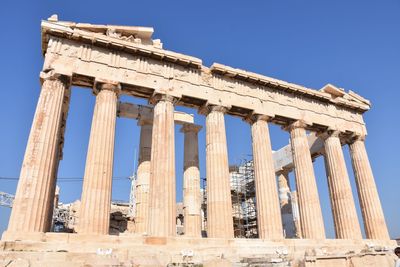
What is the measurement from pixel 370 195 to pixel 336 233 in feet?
12.6

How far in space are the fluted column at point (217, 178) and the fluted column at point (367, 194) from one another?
11.0 meters

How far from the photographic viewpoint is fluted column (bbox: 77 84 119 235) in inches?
572

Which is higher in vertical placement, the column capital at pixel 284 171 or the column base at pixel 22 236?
the column capital at pixel 284 171

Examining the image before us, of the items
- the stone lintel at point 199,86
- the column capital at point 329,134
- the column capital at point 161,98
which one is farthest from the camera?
the column capital at point 329,134

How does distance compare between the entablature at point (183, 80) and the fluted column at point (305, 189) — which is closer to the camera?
the entablature at point (183, 80)

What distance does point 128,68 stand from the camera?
18250mm

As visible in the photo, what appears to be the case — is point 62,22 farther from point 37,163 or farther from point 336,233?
point 336,233

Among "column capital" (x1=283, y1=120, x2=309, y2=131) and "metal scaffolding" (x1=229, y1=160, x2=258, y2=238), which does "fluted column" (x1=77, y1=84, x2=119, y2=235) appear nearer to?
"column capital" (x1=283, y1=120, x2=309, y2=131)

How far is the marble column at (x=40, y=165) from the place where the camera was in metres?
13.3

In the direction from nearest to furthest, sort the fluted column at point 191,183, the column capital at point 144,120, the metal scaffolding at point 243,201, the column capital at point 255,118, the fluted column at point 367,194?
the fluted column at point 191,183, the column capital at point 255,118, the column capital at point 144,120, the fluted column at point 367,194, the metal scaffolding at point 243,201

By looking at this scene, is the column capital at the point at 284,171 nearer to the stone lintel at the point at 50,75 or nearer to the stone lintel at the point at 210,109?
the stone lintel at the point at 210,109

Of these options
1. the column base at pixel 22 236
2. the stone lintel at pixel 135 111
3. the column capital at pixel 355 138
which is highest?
the stone lintel at pixel 135 111

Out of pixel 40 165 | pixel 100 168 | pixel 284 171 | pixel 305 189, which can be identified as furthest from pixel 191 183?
pixel 284 171

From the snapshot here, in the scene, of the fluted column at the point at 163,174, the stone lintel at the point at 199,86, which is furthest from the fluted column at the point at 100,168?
the fluted column at the point at 163,174
